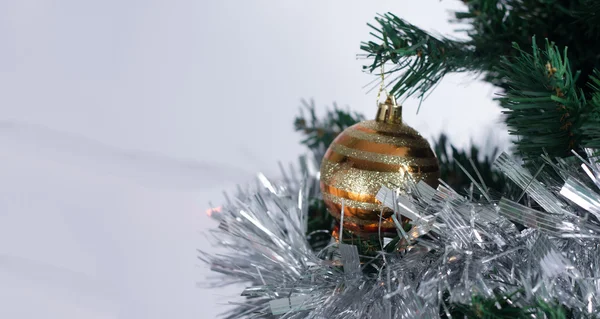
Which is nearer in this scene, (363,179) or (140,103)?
(363,179)

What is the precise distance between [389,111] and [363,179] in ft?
0.16

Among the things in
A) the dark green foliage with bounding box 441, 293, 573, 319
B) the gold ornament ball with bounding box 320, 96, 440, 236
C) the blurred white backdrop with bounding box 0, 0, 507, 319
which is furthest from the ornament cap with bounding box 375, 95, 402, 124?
the blurred white backdrop with bounding box 0, 0, 507, 319

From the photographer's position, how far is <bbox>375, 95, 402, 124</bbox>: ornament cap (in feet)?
1.23

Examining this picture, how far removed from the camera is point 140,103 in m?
0.91

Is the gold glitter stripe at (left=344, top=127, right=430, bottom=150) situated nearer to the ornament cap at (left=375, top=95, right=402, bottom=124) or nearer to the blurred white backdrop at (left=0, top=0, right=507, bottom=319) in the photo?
the ornament cap at (left=375, top=95, right=402, bottom=124)

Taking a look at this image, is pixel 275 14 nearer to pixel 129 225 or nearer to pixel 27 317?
pixel 129 225

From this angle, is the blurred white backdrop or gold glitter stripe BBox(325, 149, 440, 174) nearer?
gold glitter stripe BBox(325, 149, 440, 174)

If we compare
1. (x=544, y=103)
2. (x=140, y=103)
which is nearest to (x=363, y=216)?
(x=544, y=103)

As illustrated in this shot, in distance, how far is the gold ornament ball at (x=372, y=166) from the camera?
35 centimetres

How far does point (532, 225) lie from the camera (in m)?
0.29

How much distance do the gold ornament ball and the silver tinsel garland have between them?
18 millimetres

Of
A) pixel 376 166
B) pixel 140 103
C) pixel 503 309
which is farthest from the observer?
pixel 140 103

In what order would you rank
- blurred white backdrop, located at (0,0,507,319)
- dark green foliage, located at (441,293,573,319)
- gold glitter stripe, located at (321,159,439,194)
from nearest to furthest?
dark green foliage, located at (441,293,573,319) → gold glitter stripe, located at (321,159,439,194) → blurred white backdrop, located at (0,0,507,319)

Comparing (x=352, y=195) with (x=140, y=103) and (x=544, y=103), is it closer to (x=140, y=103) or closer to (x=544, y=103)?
(x=544, y=103)
